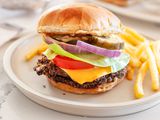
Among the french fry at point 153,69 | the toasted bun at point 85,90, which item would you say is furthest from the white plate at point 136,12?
the toasted bun at point 85,90

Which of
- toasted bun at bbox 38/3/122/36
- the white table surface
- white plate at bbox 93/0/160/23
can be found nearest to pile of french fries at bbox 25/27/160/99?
the white table surface

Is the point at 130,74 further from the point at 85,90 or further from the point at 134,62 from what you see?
the point at 85,90

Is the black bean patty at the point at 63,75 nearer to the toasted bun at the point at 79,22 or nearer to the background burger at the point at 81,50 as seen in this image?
the background burger at the point at 81,50

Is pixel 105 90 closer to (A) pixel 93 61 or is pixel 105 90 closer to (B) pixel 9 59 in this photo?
(A) pixel 93 61

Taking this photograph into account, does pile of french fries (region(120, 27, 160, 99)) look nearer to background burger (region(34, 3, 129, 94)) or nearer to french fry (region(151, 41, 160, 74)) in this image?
french fry (region(151, 41, 160, 74))

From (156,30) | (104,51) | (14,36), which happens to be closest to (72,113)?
(104,51)

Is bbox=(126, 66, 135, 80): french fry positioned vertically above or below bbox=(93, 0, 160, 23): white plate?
below
